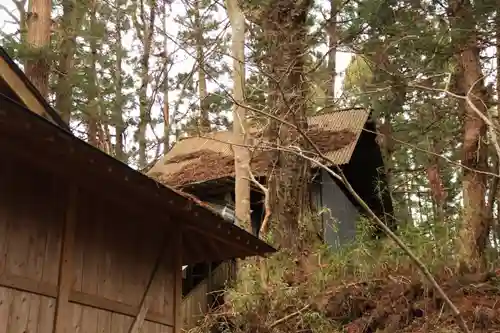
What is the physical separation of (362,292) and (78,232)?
19.9 feet

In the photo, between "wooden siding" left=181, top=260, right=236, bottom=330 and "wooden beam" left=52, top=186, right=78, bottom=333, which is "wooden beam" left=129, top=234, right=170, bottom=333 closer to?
"wooden beam" left=52, top=186, right=78, bottom=333

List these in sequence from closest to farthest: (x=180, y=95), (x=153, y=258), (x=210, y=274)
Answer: (x=153, y=258) → (x=210, y=274) → (x=180, y=95)

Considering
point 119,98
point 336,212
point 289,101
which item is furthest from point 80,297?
point 119,98

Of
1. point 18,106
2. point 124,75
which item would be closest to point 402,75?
point 18,106

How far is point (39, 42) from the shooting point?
11.0 metres

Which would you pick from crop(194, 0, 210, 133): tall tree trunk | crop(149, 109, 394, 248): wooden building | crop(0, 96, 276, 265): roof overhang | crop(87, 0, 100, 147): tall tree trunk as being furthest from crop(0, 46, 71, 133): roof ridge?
crop(87, 0, 100, 147): tall tree trunk

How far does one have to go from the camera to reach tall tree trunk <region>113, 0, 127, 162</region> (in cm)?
1720

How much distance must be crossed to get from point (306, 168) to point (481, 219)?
11.7 ft

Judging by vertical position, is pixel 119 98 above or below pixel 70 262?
above

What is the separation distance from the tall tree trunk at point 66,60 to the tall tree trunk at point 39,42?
1075mm

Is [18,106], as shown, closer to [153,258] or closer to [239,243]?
[153,258]

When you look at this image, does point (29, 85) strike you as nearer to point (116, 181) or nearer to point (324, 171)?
point (116, 181)

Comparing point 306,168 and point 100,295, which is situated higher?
Result: point 306,168

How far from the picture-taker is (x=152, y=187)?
Answer: 5.38 meters
